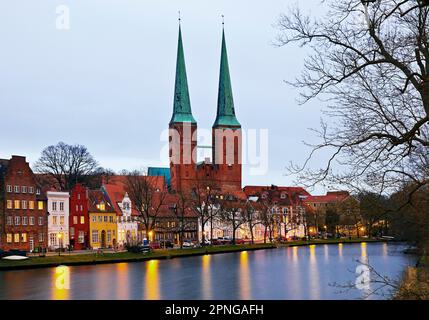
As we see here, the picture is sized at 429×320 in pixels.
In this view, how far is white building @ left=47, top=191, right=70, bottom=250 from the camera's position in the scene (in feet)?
251

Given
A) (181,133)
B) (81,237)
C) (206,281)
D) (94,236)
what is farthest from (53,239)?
(181,133)

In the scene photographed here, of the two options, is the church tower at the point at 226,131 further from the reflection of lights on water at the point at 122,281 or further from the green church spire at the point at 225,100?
the reflection of lights on water at the point at 122,281

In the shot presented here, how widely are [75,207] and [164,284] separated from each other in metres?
42.9

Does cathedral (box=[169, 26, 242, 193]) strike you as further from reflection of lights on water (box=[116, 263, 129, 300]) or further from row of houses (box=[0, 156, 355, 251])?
reflection of lights on water (box=[116, 263, 129, 300])

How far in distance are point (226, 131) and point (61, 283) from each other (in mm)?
100094

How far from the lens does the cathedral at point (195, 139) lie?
434 feet

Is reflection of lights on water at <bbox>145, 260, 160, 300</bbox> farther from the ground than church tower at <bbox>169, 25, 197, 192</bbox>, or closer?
closer

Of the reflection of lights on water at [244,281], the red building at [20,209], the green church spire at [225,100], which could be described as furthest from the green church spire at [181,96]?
the reflection of lights on water at [244,281]

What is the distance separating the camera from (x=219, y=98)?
456ft

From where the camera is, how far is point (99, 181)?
10656 centimetres

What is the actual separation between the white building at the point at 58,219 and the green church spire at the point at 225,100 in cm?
6259

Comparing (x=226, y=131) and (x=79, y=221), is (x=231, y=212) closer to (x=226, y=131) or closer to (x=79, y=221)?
(x=79, y=221)

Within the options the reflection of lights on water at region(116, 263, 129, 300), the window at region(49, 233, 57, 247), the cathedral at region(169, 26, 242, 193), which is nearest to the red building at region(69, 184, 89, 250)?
the window at region(49, 233, 57, 247)

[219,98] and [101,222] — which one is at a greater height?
[219,98]
